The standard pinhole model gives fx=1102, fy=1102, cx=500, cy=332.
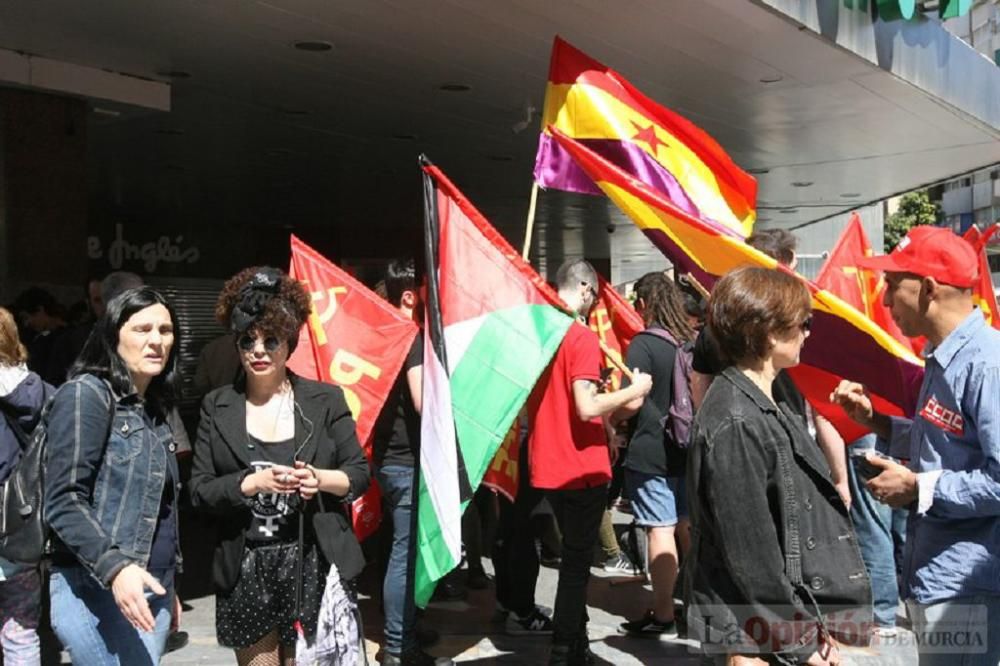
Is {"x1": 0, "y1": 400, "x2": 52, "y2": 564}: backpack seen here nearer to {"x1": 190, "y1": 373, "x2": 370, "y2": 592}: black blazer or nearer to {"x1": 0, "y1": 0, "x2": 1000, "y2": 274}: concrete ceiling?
{"x1": 190, "y1": 373, "x2": 370, "y2": 592}: black blazer

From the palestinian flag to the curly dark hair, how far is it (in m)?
0.80

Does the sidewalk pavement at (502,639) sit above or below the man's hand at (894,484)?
below

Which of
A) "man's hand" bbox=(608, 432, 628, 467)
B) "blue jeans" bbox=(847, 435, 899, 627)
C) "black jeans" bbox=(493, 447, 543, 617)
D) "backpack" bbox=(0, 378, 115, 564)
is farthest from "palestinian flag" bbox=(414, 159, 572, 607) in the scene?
"blue jeans" bbox=(847, 435, 899, 627)

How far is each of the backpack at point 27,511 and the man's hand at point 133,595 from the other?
36 centimetres

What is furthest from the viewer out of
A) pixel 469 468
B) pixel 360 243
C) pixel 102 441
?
pixel 360 243

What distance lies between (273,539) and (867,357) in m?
2.39

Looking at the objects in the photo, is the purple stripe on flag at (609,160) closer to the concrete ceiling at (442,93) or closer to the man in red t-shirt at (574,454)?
the man in red t-shirt at (574,454)

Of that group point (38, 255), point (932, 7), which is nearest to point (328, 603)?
point (38, 255)

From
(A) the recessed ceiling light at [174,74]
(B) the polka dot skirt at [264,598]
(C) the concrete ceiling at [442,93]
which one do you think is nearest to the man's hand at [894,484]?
(B) the polka dot skirt at [264,598]

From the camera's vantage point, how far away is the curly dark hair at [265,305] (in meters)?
3.97

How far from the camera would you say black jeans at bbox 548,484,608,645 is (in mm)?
5480

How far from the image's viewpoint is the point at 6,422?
4.78 metres

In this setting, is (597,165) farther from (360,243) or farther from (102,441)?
(360,243)

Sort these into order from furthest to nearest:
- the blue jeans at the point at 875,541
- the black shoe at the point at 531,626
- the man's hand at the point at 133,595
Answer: the black shoe at the point at 531,626 < the blue jeans at the point at 875,541 < the man's hand at the point at 133,595
